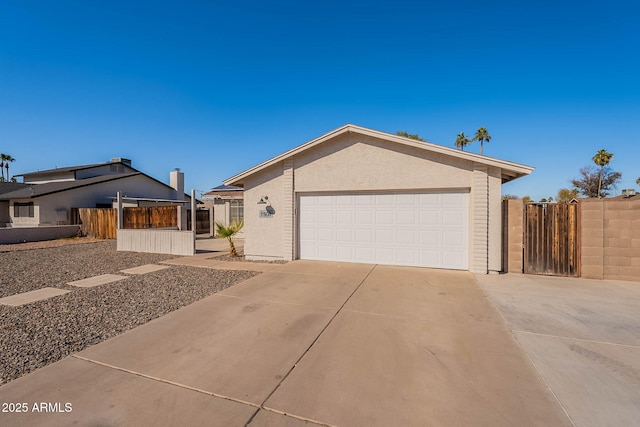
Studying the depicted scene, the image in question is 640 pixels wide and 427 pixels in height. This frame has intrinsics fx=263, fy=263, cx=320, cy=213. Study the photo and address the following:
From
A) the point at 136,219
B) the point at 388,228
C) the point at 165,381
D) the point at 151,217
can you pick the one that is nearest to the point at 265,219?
the point at 388,228

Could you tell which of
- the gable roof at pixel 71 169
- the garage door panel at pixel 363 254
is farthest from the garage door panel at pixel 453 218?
the gable roof at pixel 71 169

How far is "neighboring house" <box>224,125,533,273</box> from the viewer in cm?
755

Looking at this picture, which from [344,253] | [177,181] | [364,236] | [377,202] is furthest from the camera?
[177,181]

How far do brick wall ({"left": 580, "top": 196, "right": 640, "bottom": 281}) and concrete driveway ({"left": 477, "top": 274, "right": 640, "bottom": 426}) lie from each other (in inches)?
13.4

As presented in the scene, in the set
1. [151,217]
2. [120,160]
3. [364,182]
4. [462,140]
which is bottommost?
[151,217]

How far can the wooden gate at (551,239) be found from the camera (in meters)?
7.04

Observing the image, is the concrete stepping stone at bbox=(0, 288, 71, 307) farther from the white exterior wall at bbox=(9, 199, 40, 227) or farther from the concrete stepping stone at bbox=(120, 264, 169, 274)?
the white exterior wall at bbox=(9, 199, 40, 227)

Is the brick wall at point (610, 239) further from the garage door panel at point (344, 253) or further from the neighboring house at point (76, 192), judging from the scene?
the neighboring house at point (76, 192)

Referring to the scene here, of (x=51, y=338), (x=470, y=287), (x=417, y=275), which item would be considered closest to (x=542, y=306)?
(x=470, y=287)

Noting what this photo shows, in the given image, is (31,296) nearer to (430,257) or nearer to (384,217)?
(384,217)

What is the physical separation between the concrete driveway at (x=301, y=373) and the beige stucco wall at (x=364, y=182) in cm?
337

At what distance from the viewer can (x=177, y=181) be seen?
2702 centimetres

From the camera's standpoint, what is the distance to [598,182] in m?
33.2

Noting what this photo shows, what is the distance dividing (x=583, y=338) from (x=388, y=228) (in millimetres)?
5202
